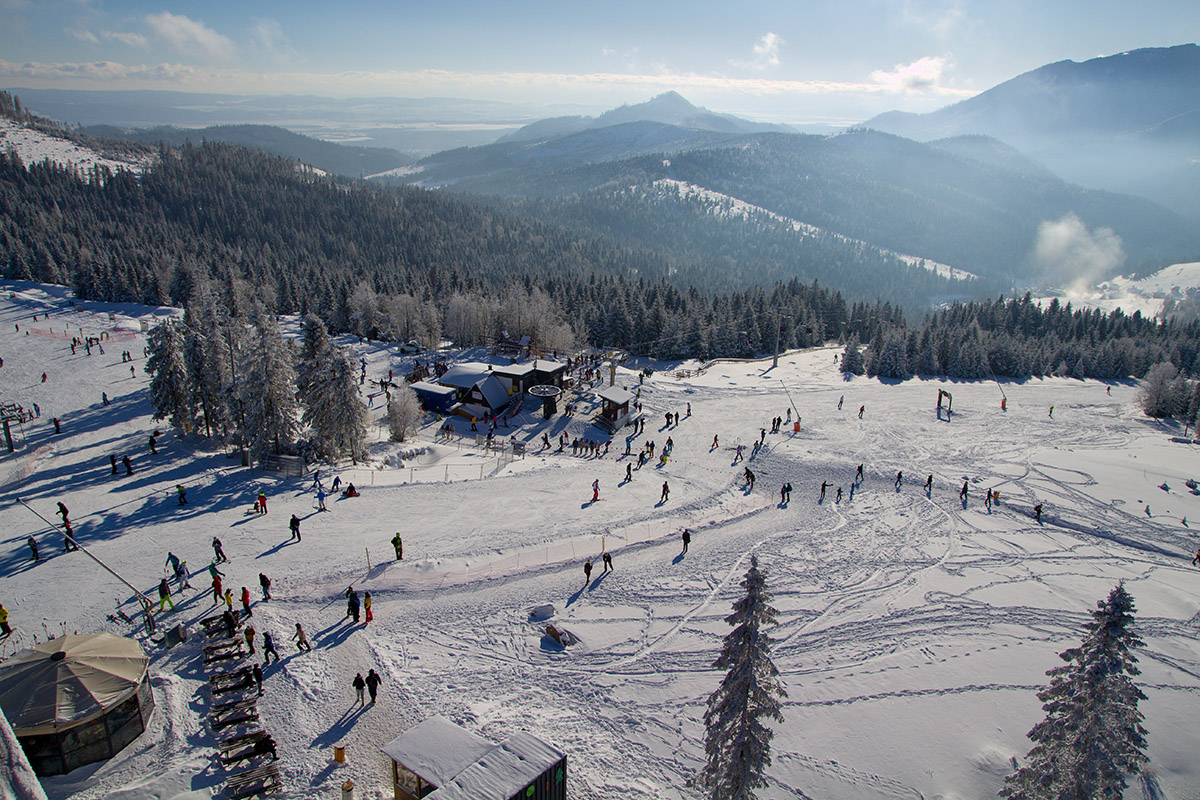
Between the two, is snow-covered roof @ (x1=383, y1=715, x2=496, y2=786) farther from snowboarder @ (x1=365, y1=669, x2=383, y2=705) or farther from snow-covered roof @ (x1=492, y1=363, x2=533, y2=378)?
snow-covered roof @ (x1=492, y1=363, x2=533, y2=378)

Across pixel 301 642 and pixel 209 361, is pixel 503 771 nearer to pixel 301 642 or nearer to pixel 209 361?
pixel 301 642

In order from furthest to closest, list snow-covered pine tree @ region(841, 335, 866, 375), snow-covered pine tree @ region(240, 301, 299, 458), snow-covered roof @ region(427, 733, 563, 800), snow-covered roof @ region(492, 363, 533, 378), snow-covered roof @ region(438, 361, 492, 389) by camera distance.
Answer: snow-covered pine tree @ region(841, 335, 866, 375) < snow-covered roof @ region(492, 363, 533, 378) < snow-covered roof @ region(438, 361, 492, 389) < snow-covered pine tree @ region(240, 301, 299, 458) < snow-covered roof @ region(427, 733, 563, 800)

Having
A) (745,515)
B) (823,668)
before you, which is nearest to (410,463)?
(745,515)

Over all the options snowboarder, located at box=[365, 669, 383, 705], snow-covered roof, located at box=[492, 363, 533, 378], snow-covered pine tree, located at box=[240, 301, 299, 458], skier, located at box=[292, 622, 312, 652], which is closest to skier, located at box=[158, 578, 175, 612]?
skier, located at box=[292, 622, 312, 652]

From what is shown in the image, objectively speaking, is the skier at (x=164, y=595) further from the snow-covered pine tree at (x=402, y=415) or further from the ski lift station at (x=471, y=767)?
the snow-covered pine tree at (x=402, y=415)

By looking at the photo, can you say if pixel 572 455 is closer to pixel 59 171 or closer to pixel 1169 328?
pixel 1169 328
